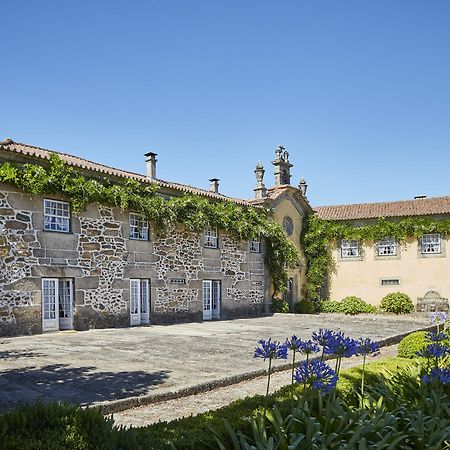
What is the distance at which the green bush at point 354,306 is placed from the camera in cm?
2388

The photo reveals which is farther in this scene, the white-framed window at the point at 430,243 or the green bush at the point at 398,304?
the white-framed window at the point at 430,243

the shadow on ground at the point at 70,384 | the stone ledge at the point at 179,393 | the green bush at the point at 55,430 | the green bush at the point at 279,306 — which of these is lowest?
the green bush at the point at 279,306

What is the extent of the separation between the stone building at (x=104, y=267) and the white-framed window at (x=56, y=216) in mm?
28

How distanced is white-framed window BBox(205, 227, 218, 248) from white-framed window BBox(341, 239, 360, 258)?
936 cm

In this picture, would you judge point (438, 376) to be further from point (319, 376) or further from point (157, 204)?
point (157, 204)

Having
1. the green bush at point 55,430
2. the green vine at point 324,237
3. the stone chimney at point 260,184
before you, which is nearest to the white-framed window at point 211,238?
the stone chimney at point 260,184

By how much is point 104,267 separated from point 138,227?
1933mm

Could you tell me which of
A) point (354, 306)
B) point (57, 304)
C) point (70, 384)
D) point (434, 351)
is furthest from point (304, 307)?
point (434, 351)

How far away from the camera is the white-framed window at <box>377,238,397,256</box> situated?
2414 centimetres

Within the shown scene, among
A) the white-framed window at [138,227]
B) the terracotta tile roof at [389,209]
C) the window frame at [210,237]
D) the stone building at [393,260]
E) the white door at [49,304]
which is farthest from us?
the terracotta tile roof at [389,209]

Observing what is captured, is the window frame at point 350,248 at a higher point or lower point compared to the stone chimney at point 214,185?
lower

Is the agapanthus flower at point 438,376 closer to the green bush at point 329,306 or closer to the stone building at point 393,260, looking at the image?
the stone building at point 393,260

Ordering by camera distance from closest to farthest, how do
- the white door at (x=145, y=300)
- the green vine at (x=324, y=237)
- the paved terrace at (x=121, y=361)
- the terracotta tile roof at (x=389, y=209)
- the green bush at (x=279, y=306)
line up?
Result: 1. the paved terrace at (x=121, y=361)
2. the white door at (x=145, y=300)
3. the green bush at (x=279, y=306)
4. the terracotta tile roof at (x=389, y=209)
5. the green vine at (x=324, y=237)

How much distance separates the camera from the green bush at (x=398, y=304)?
2296 centimetres
